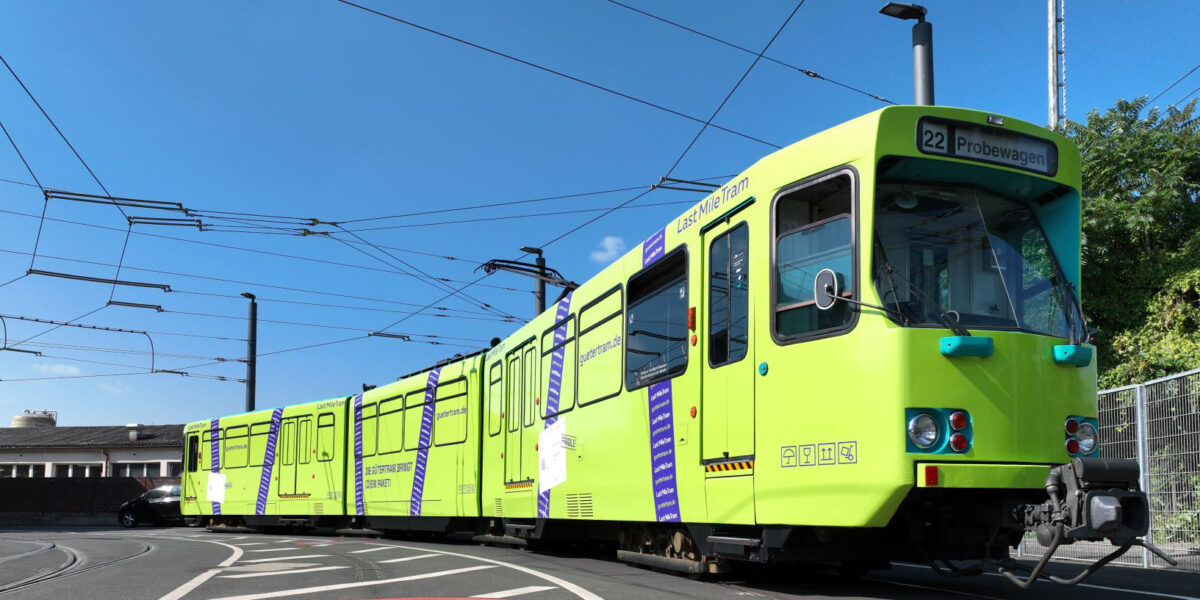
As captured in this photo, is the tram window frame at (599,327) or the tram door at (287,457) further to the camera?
the tram door at (287,457)

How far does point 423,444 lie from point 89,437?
4173 centimetres

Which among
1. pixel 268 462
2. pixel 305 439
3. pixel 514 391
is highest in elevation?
pixel 514 391

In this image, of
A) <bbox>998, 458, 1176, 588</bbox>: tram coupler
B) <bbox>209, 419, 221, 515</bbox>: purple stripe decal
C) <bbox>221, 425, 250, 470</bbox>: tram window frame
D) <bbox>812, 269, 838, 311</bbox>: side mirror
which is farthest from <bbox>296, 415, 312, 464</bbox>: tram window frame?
<bbox>998, 458, 1176, 588</bbox>: tram coupler

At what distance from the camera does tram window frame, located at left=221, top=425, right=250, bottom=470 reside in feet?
82.8

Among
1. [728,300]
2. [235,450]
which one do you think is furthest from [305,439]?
[728,300]

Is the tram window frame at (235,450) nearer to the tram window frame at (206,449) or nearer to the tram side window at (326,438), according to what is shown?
the tram window frame at (206,449)

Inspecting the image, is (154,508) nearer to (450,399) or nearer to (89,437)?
(450,399)

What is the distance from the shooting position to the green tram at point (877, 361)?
20.9ft

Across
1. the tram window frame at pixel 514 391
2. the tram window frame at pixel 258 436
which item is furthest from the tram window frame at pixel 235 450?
the tram window frame at pixel 514 391

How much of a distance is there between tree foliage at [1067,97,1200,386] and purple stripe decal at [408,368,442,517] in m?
11.1

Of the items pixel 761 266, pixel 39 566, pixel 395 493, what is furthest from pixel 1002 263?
pixel 395 493

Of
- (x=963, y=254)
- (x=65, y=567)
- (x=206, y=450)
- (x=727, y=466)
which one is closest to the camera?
(x=963, y=254)

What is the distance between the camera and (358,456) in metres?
20.9

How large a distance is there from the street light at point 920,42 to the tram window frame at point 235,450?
19.7 metres
